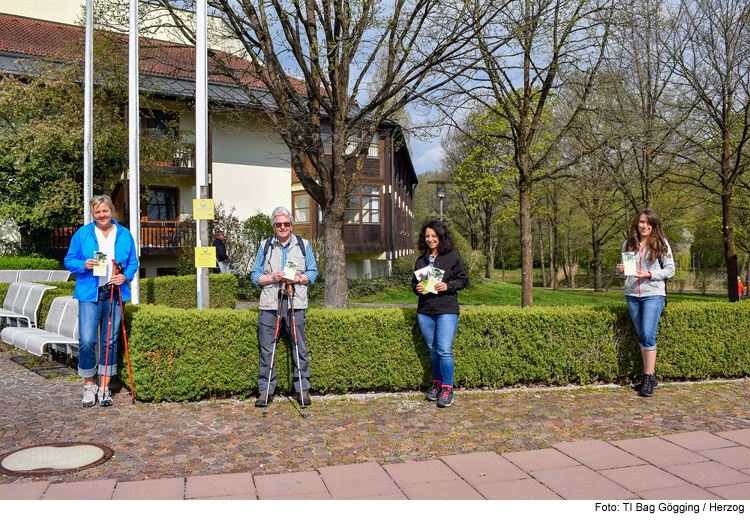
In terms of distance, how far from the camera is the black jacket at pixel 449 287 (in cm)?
586

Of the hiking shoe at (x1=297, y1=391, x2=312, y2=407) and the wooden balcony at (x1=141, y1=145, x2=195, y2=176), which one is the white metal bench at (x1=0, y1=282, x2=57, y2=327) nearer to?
the hiking shoe at (x1=297, y1=391, x2=312, y2=407)

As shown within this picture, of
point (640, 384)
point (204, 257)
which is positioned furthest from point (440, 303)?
point (204, 257)

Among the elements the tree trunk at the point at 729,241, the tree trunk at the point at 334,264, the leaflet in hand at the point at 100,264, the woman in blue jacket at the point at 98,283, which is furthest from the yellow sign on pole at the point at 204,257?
the tree trunk at the point at 729,241

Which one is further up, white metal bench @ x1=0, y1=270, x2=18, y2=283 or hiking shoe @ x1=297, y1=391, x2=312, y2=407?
white metal bench @ x1=0, y1=270, x2=18, y2=283

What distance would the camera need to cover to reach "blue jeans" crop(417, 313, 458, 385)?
5.86 meters

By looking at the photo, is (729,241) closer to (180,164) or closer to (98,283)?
(98,283)

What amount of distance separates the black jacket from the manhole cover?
304cm

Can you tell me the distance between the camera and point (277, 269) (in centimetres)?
586

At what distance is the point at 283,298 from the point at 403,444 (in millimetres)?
1944

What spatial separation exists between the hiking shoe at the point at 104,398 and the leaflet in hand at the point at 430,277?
320cm

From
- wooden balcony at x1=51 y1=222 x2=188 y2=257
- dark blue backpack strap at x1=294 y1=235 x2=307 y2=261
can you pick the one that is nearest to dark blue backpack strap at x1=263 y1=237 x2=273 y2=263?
dark blue backpack strap at x1=294 y1=235 x2=307 y2=261

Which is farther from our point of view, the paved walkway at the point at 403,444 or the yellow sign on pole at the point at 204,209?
the yellow sign on pole at the point at 204,209

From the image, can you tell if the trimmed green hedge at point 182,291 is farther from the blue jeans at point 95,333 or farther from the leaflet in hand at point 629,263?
the leaflet in hand at point 629,263

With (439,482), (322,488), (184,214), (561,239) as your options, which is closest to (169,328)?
(322,488)
